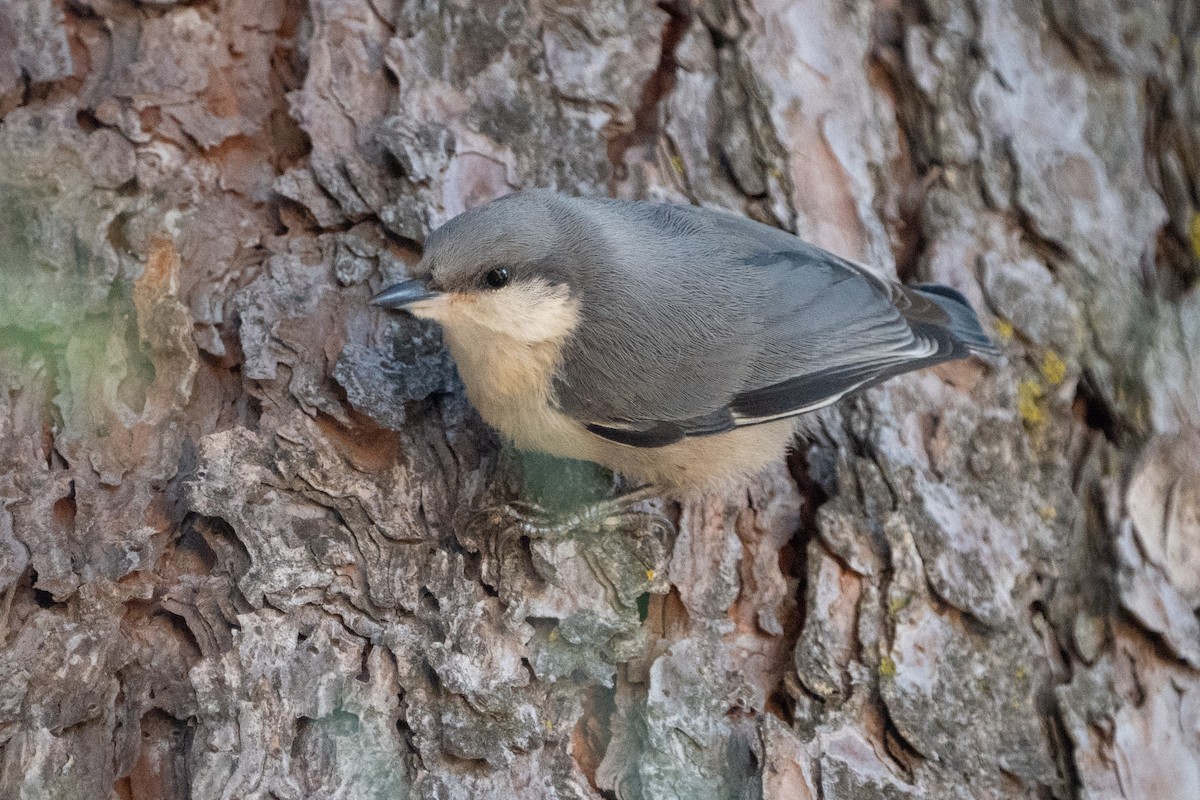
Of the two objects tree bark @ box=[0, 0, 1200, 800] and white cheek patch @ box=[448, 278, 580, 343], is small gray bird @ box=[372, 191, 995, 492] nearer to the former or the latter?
white cheek patch @ box=[448, 278, 580, 343]

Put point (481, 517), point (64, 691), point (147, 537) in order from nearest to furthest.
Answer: point (64, 691)
point (147, 537)
point (481, 517)

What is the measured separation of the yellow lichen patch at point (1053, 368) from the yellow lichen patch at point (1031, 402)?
3 cm

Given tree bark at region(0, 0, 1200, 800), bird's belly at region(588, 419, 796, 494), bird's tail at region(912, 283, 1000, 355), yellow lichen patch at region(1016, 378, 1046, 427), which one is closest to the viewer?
tree bark at region(0, 0, 1200, 800)

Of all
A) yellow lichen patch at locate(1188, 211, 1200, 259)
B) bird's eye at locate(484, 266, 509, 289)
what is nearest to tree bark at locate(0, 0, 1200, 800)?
yellow lichen patch at locate(1188, 211, 1200, 259)

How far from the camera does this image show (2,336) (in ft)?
5.98

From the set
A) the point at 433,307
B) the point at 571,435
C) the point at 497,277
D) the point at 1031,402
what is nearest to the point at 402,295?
the point at 433,307

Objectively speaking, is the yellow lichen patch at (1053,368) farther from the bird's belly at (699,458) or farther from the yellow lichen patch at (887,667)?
the yellow lichen patch at (887,667)

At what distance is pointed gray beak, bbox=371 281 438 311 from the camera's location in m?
1.93

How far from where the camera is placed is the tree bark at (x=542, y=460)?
1714 mm

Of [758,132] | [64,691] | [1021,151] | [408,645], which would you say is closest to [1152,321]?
[1021,151]

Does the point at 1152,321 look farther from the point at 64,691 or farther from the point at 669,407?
the point at 64,691

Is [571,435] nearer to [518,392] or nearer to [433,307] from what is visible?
[518,392]

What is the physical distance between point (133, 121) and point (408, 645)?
1.18m

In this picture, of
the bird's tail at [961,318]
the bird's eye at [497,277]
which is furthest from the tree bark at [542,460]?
the bird's eye at [497,277]
